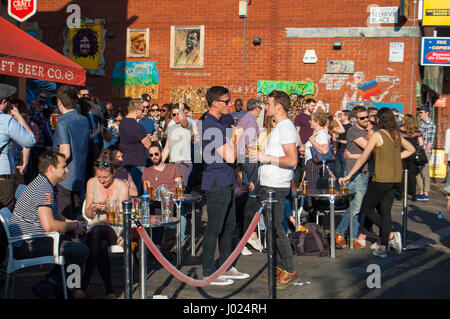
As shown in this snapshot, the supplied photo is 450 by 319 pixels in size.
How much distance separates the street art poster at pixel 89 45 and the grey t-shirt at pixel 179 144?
1109 centimetres

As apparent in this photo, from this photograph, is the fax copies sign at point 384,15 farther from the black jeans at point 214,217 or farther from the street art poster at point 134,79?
the black jeans at point 214,217

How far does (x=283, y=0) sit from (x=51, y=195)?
Answer: 1443 centimetres

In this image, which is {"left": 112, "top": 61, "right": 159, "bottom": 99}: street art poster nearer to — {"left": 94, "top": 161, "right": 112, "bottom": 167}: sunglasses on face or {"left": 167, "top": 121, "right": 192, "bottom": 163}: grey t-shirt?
{"left": 167, "top": 121, "right": 192, "bottom": 163}: grey t-shirt

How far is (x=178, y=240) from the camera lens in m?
7.61

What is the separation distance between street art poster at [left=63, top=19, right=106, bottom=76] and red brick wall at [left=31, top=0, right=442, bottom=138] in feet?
0.74

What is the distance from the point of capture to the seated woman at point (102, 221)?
5996 millimetres

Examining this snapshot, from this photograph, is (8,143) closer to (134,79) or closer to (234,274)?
(234,274)

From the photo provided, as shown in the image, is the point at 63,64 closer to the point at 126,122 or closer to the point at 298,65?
the point at 126,122

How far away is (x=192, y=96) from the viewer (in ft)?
63.7

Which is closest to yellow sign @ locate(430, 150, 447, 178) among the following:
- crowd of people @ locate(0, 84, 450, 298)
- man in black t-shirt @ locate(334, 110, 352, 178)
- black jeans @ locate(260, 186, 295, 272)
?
man in black t-shirt @ locate(334, 110, 352, 178)

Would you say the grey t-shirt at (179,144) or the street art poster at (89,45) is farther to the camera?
the street art poster at (89,45)

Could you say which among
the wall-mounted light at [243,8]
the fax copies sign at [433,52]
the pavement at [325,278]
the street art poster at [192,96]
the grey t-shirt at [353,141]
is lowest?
the pavement at [325,278]

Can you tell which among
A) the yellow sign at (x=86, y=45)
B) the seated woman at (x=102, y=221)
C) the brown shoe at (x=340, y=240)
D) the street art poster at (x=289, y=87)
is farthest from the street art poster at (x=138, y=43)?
the seated woman at (x=102, y=221)
